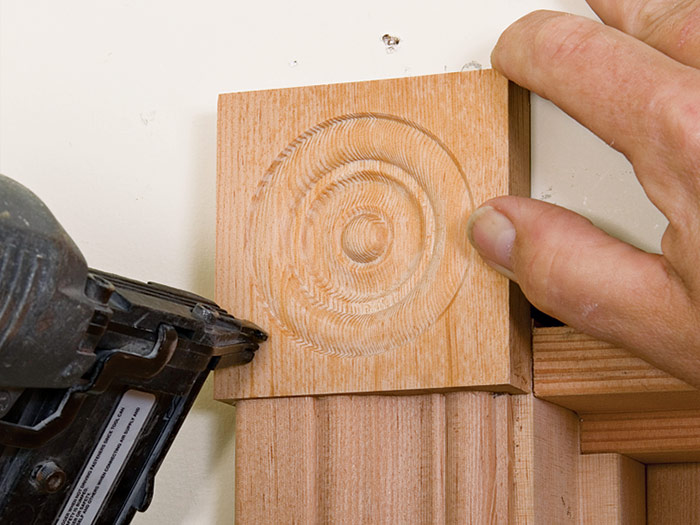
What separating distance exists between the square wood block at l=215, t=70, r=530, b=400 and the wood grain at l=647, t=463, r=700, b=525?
0.20 metres

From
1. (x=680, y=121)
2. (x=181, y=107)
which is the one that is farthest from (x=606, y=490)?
(x=181, y=107)

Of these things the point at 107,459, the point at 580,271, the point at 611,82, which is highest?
the point at 611,82

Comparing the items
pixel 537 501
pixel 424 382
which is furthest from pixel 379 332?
pixel 537 501

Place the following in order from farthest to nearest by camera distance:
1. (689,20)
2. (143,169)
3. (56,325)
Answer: (143,169)
(689,20)
(56,325)

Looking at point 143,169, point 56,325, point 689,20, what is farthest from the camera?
point 143,169

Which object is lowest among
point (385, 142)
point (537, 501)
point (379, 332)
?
point (537, 501)

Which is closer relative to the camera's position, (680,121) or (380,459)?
(680,121)

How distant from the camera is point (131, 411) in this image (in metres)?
0.60

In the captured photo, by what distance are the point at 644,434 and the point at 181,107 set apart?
1.39ft

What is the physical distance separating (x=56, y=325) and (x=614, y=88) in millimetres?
331

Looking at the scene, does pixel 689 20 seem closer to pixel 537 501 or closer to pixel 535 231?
pixel 535 231

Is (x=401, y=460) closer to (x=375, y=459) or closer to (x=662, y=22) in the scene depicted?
(x=375, y=459)

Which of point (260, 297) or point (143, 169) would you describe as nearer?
point (260, 297)

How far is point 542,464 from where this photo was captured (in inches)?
26.0
